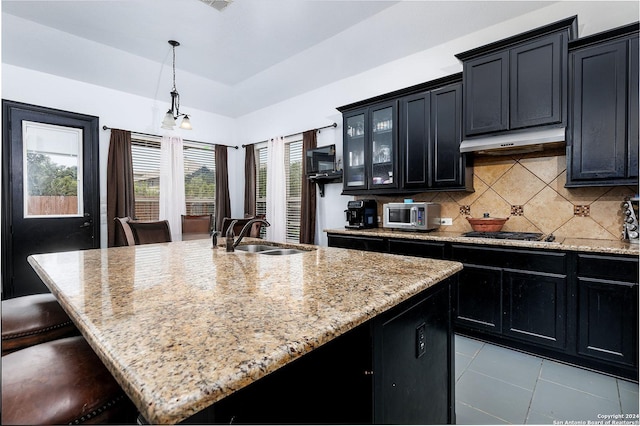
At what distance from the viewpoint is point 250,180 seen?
5.61 meters

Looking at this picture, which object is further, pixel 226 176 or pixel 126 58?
pixel 226 176

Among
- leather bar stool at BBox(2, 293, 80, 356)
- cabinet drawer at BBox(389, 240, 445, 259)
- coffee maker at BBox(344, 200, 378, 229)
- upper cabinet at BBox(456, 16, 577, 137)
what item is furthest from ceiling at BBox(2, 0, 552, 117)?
leather bar stool at BBox(2, 293, 80, 356)

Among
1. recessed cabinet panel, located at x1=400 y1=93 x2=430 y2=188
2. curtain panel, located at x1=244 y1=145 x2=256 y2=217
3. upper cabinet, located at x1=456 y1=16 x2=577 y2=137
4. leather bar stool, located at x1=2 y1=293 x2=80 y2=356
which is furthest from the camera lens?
curtain panel, located at x1=244 y1=145 x2=256 y2=217

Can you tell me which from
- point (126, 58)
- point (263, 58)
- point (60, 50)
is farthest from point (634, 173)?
point (60, 50)

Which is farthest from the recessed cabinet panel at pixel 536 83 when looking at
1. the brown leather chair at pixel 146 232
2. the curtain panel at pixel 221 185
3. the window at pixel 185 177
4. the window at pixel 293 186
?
the window at pixel 185 177

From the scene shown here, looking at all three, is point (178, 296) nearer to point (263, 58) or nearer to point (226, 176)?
point (263, 58)

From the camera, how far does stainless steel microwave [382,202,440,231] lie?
123 inches

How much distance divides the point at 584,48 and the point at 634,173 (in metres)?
1.01

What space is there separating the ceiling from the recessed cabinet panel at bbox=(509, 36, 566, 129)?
57 centimetres

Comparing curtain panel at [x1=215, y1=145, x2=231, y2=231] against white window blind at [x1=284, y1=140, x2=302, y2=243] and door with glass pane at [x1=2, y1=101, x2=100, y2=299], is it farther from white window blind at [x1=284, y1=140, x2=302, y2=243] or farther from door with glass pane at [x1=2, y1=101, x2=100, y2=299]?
door with glass pane at [x1=2, y1=101, x2=100, y2=299]

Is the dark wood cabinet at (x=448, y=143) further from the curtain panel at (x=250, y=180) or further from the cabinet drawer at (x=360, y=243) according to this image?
the curtain panel at (x=250, y=180)

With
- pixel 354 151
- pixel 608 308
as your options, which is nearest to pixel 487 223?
pixel 608 308

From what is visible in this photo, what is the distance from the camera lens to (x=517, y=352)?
8.15ft

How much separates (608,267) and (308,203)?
3307mm
